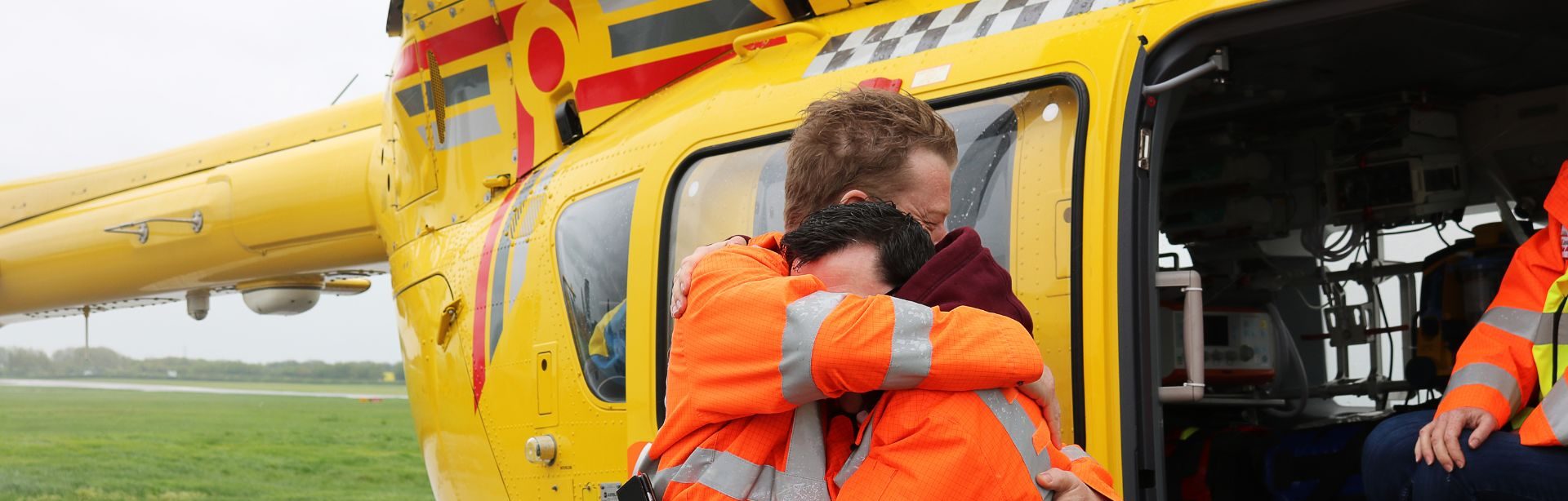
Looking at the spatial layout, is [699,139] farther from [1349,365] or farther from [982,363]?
[1349,365]

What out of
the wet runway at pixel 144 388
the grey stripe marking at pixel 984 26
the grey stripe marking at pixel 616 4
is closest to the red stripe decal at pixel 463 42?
the grey stripe marking at pixel 616 4

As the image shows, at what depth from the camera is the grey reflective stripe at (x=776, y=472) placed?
1.48 metres

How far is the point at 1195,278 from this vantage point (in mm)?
2174

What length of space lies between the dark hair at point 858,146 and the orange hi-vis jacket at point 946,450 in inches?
15.0

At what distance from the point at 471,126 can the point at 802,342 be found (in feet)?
9.41

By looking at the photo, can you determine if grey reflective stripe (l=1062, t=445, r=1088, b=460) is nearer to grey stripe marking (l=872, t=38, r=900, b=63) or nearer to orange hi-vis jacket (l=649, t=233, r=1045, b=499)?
orange hi-vis jacket (l=649, t=233, r=1045, b=499)

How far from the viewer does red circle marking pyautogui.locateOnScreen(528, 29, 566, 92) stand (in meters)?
3.72

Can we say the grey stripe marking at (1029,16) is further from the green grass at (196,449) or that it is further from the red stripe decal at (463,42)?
the green grass at (196,449)

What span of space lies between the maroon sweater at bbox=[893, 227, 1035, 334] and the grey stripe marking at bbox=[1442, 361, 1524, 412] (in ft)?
3.49

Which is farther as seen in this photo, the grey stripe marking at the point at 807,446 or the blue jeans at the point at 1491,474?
the blue jeans at the point at 1491,474

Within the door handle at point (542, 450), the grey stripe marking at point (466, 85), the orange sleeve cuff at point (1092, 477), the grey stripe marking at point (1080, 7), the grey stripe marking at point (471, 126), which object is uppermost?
the grey stripe marking at point (466, 85)

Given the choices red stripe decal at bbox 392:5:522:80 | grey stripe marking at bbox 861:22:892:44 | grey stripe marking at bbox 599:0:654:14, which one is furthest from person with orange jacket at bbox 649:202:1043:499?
red stripe decal at bbox 392:5:522:80

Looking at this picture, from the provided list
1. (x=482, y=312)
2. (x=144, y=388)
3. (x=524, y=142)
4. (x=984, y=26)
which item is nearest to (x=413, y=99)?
(x=524, y=142)

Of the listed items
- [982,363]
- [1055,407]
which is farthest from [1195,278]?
[982,363]
